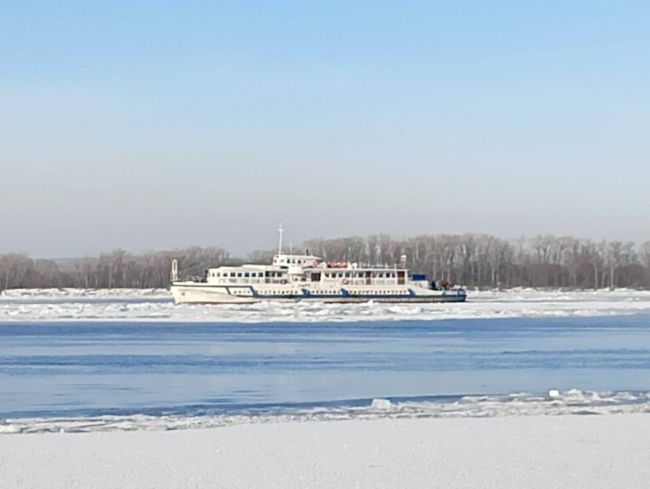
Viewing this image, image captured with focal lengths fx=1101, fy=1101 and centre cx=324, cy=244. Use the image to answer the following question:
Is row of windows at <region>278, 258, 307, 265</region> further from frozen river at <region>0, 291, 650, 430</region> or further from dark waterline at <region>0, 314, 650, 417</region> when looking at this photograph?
dark waterline at <region>0, 314, 650, 417</region>

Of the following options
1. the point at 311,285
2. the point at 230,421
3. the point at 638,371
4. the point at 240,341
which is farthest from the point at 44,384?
the point at 311,285

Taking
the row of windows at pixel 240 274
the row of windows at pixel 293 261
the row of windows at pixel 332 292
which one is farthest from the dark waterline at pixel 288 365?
the row of windows at pixel 293 261

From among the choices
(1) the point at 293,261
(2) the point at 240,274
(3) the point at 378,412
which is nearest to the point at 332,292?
(1) the point at 293,261

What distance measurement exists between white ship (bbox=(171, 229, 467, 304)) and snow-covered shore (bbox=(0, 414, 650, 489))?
55.0 m

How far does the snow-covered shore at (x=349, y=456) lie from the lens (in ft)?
33.4

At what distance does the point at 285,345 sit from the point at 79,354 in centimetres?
644

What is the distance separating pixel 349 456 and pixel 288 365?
13.4 meters

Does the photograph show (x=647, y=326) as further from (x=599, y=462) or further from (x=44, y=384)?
(x=599, y=462)

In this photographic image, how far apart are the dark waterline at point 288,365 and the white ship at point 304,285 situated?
1032 inches

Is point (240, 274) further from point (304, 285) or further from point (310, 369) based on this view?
point (310, 369)

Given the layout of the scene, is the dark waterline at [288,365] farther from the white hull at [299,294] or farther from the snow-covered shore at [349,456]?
the white hull at [299,294]

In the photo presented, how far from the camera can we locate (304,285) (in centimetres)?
7088

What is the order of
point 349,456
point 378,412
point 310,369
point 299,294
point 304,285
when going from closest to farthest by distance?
point 349,456, point 378,412, point 310,369, point 299,294, point 304,285

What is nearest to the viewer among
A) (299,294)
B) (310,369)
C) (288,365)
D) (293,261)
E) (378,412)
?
(378,412)
